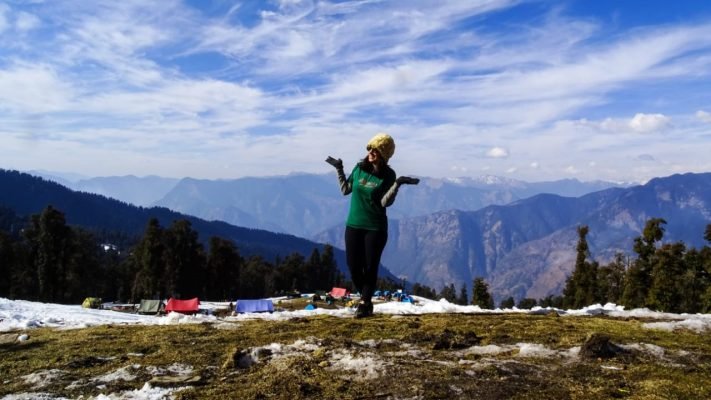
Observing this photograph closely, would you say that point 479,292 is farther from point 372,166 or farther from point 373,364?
point 373,364

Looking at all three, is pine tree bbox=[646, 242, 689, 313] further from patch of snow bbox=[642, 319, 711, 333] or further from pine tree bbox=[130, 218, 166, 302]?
pine tree bbox=[130, 218, 166, 302]

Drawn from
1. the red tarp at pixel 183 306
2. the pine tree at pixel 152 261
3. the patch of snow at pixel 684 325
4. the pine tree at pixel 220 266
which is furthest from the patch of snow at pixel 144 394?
the pine tree at pixel 220 266

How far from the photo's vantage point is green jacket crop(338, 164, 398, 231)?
9.03 meters

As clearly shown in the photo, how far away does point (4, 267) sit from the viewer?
71.9 m

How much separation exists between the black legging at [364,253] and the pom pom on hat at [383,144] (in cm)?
148

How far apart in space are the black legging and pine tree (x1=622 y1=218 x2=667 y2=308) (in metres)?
45.7

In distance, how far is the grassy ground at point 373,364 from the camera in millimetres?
4477

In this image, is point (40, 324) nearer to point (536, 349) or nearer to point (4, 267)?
point (536, 349)

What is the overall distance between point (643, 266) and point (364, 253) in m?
47.4

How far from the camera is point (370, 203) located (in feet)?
29.8

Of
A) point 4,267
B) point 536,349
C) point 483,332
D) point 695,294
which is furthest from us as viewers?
point 4,267

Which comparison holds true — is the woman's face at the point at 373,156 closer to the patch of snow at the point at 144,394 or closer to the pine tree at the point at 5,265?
the patch of snow at the point at 144,394

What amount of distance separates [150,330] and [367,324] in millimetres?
3860

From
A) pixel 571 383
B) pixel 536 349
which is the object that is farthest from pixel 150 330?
pixel 571 383
